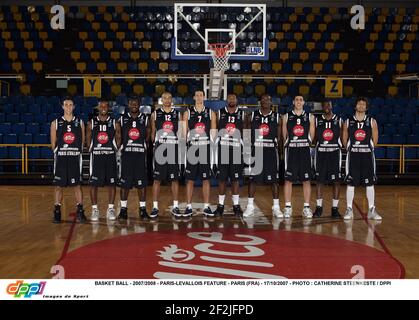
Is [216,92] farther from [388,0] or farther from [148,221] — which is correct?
[388,0]

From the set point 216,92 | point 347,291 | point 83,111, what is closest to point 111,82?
point 83,111

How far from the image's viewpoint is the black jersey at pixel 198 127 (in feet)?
22.5

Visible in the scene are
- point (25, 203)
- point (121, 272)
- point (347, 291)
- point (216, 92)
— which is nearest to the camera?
point (347, 291)

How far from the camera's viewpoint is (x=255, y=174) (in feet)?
22.9

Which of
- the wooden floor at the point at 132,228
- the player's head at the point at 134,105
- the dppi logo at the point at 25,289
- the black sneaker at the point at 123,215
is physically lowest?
the wooden floor at the point at 132,228

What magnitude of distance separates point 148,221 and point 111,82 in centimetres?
1139

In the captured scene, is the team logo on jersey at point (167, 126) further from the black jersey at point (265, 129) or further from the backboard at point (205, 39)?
the backboard at point (205, 39)

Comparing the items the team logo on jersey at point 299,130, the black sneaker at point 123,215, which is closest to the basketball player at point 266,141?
the team logo on jersey at point 299,130

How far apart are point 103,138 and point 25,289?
3890mm

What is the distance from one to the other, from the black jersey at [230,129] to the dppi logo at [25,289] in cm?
424

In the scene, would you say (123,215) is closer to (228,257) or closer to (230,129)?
(230,129)

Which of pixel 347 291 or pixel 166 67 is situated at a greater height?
pixel 166 67

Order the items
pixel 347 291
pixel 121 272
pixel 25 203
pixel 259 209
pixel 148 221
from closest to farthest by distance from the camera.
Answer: pixel 347 291, pixel 121 272, pixel 148 221, pixel 259 209, pixel 25 203

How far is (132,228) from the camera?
623 cm
